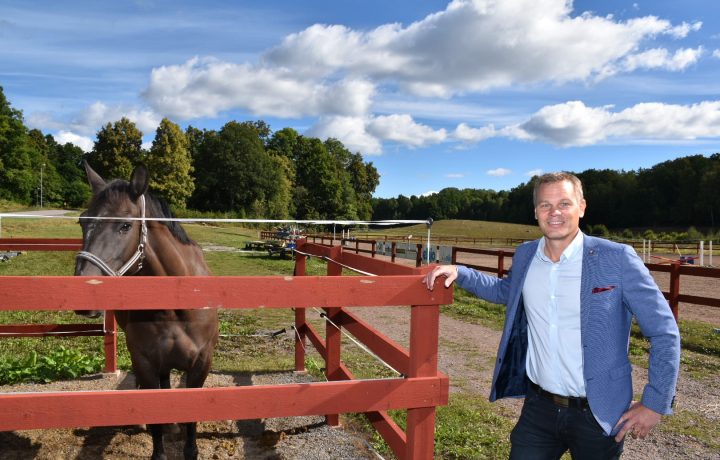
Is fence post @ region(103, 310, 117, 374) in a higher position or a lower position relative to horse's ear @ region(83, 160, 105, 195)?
lower

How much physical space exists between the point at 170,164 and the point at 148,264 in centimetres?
5707

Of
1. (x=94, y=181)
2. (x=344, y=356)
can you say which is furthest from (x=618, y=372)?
(x=344, y=356)

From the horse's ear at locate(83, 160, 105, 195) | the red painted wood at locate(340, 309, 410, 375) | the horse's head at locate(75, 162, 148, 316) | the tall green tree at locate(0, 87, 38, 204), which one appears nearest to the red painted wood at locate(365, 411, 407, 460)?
the red painted wood at locate(340, 309, 410, 375)

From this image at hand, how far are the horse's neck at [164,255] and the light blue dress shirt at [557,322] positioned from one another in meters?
2.70

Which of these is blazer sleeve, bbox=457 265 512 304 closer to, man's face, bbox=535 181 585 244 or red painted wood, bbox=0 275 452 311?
red painted wood, bbox=0 275 452 311

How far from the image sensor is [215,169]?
64.9 meters

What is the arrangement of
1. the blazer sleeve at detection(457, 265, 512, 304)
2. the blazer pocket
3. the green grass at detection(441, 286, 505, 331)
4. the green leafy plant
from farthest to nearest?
the green grass at detection(441, 286, 505, 331), the green leafy plant, the blazer sleeve at detection(457, 265, 512, 304), the blazer pocket

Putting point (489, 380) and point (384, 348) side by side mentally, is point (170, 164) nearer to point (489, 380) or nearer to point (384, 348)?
point (489, 380)

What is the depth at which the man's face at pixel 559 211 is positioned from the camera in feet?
7.54

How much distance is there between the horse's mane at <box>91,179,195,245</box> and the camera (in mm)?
3463

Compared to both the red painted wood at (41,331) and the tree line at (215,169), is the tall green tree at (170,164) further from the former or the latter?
the red painted wood at (41,331)

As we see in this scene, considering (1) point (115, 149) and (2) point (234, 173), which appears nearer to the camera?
(1) point (115, 149)

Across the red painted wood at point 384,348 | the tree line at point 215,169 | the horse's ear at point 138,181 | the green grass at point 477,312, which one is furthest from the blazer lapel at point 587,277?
the tree line at point 215,169

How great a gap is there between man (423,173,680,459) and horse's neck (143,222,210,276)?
2.32 m
